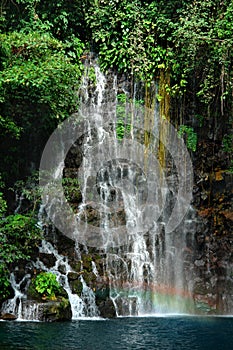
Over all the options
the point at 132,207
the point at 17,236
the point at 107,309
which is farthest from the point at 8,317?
the point at 132,207

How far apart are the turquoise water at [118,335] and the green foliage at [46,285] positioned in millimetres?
973

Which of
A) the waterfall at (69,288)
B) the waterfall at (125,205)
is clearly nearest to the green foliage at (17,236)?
the waterfall at (69,288)

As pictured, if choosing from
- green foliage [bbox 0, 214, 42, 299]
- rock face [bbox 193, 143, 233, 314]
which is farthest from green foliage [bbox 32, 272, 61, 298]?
rock face [bbox 193, 143, 233, 314]

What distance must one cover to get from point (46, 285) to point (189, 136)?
242 inches

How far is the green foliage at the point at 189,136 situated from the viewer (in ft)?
41.5

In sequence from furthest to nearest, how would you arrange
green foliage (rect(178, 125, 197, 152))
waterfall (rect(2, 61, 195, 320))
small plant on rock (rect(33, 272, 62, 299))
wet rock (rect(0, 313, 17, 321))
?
green foliage (rect(178, 125, 197, 152)) → waterfall (rect(2, 61, 195, 320)) → small plant on rock (rect(33, 272, 62, 299)) → wet rock (rect(0, 313, 17, 321))

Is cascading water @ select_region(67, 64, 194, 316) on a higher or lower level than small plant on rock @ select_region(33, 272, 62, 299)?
higher

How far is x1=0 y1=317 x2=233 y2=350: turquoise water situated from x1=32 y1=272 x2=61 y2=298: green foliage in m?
0.97

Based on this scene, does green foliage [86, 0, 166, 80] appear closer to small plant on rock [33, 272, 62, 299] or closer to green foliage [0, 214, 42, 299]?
green foliage [0, 214, 42, 299]

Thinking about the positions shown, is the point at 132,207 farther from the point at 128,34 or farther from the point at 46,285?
the point at 128,34

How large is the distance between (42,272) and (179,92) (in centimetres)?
665

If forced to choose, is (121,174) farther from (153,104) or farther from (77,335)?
(77,335)

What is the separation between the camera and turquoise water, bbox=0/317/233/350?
6551 mm

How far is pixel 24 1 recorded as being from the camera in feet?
38.5
